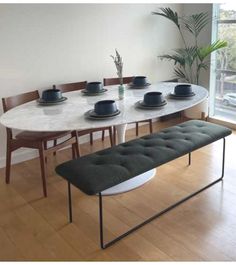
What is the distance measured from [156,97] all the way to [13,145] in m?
1.23

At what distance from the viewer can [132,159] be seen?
2098 mm

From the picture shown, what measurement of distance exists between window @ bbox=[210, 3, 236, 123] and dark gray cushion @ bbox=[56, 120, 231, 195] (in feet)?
5.40

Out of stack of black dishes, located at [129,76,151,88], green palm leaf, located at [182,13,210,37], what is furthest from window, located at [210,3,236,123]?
stack of black dishes, located at [129,76,151,88]

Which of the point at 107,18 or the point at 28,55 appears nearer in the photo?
the point at 28,55

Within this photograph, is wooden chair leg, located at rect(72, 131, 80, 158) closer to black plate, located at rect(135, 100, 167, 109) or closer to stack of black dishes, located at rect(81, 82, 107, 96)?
stack of black dishes, located at rect(81, 82, 107, 96)

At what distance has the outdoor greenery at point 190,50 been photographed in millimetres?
3850

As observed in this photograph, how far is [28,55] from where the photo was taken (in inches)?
122

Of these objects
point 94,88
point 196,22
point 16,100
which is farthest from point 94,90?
point 196,22

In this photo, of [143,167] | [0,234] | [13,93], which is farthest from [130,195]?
[13,93]

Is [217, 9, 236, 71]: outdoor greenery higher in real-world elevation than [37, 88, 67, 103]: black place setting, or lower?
higher

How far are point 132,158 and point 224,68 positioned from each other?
8.19ft

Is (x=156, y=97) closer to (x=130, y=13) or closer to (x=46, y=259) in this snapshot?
(x=46, y=259)

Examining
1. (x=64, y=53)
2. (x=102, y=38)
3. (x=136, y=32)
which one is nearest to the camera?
(x=64, y=53)

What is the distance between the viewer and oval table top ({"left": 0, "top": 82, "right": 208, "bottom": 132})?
2.03m
